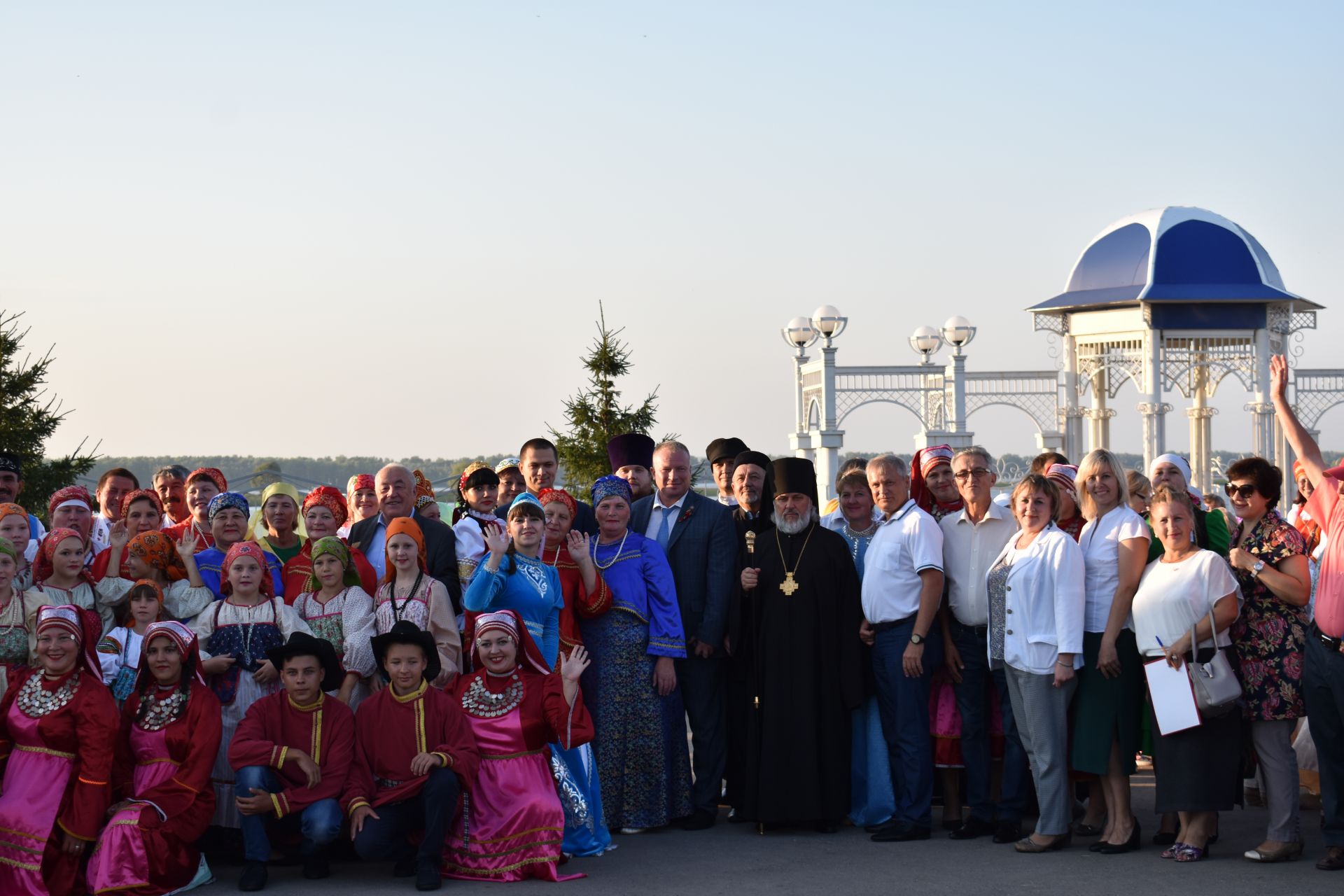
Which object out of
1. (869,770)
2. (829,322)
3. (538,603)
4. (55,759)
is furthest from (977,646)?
(829,322)

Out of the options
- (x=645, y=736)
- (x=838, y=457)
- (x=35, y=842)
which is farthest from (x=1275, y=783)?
(x=838, y=457)

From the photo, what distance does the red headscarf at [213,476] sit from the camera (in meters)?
8.09

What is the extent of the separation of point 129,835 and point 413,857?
1.20 metres

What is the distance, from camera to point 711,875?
6.11 metres

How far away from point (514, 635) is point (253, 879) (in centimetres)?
152

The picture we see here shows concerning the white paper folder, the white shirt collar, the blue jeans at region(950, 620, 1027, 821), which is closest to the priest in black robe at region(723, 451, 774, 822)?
the white shirt collar

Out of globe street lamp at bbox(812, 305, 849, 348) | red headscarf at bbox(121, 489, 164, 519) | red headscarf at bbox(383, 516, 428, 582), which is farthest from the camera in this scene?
globe street lamp at bbox(812, 305, 849, 348)

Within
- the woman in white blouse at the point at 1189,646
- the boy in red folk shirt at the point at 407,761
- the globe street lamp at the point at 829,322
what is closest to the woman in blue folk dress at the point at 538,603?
the boy in red folk shirt at the point at 407,761

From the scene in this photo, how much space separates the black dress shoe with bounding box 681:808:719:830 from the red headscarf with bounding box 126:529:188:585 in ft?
9.34

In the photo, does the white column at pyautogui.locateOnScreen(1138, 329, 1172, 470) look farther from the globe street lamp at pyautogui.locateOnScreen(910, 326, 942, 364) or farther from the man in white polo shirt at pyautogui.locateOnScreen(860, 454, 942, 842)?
the man in white polo shirt at pyautogui.locateOnScreen(860, 454, 942, 842)

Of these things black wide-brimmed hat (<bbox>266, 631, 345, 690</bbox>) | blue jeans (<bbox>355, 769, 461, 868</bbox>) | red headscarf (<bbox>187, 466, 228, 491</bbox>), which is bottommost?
blue jeans (<bbox>355, 769, 461, 868</bbox>)

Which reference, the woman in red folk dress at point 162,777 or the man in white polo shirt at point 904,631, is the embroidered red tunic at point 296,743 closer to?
the woman in red folk dress at point 162,777

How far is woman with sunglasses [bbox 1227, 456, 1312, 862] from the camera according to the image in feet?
20.1

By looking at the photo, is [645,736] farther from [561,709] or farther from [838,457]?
[838,457]
